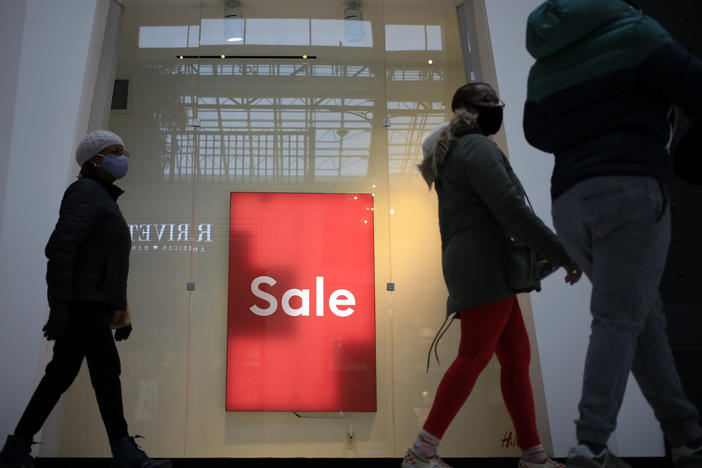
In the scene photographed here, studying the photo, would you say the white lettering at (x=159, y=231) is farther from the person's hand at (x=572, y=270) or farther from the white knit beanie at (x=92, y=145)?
the person's hand at (x=572, y=270)

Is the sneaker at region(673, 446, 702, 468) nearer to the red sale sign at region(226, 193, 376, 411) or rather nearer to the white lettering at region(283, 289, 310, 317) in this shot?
the red sale sign at region(226, 193, 376, 411)

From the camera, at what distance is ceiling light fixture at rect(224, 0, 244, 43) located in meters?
3.94

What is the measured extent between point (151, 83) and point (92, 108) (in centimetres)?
39

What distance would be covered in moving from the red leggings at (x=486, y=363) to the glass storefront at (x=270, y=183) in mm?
1129

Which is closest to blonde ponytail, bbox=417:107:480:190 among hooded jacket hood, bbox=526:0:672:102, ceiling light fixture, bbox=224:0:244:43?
hooded jacket hood, bbox=526:0:672:102

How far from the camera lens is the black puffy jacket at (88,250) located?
241 centimetres

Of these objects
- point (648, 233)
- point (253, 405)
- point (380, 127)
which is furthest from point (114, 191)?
point (648, 233)

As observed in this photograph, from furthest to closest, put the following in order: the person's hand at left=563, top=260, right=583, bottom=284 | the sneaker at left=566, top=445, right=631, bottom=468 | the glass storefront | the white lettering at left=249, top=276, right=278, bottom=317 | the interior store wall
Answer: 1. the white lettering at left=249, top=276, right=278, bottom=317
2. the glass storefront
3. the interior store wall
4. the person's hand at left=563, top=260, right=583, bottom=284
5. the sneaker at left=566, top=445, right=631, bottom=468

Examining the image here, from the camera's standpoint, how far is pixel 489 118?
2469mm

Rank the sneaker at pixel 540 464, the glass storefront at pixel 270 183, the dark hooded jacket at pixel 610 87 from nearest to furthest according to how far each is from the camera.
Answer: the dark hooded jacket at pixel 610 87 < the sneaker at pixel 540 464 < the glass storefront at pixel 270 183

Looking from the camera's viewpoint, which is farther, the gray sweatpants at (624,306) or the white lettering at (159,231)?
the white lettering at (159,231)

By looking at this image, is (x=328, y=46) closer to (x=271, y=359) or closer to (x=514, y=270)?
(x=271, y=359)

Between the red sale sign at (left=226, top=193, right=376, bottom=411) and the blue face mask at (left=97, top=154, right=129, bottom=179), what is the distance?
959mm

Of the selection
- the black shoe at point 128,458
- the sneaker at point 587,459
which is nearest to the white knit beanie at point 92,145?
the black shoe at point 128,458
